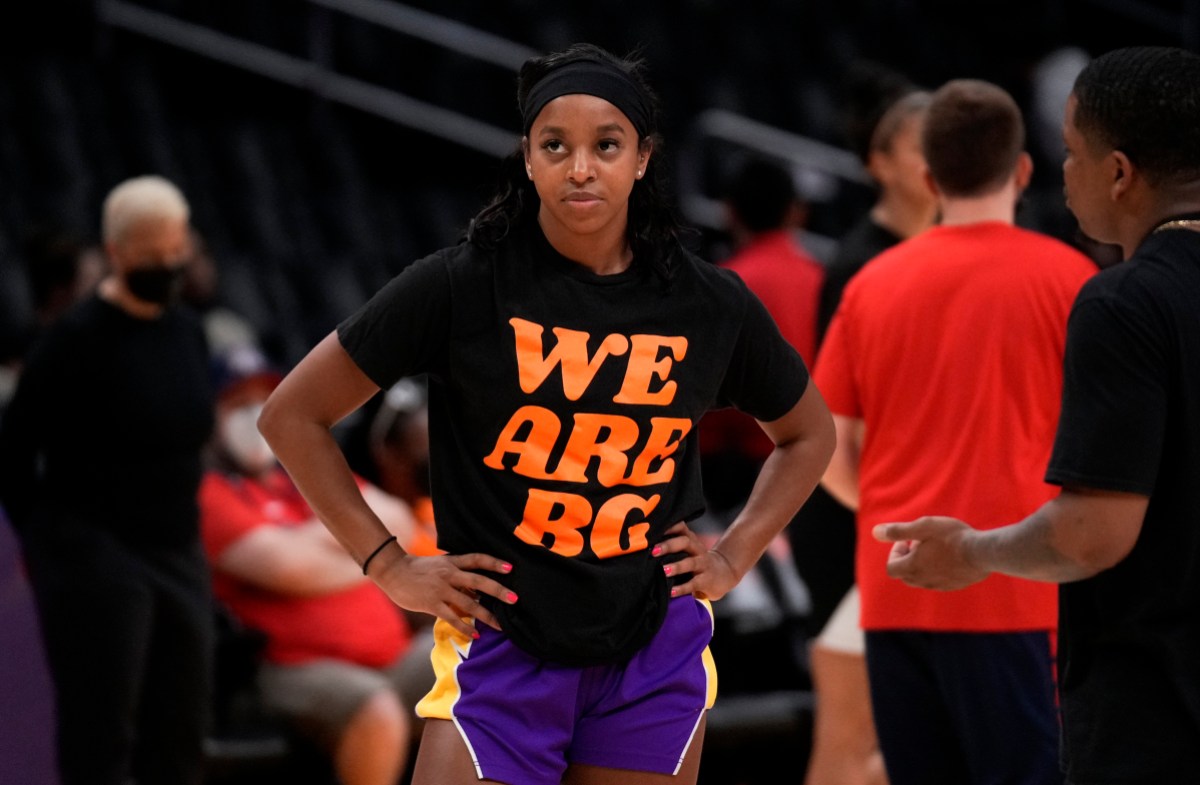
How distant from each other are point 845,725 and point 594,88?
2.15m

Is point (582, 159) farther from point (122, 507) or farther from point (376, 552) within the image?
point (122, 507)

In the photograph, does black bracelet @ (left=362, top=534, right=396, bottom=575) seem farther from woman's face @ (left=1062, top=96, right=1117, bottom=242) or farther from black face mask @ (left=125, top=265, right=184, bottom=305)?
black face mask @ (left=125, top=265, right=184, bottom=305)

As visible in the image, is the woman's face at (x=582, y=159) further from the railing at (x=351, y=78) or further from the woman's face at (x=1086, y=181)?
the railing at (x=351, y=78)

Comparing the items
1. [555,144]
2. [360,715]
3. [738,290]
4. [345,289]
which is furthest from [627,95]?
[345,289]

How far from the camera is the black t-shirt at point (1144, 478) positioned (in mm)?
2395

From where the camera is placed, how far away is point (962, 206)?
361 centimetres

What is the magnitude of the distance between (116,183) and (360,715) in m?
3.46

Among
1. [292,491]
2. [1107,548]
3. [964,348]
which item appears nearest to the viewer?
[1107,548]

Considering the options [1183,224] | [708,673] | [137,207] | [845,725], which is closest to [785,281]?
[845,725]

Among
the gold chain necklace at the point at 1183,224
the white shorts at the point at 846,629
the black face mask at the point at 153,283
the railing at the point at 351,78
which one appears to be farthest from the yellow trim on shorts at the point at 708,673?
the railing at the point at 351,78

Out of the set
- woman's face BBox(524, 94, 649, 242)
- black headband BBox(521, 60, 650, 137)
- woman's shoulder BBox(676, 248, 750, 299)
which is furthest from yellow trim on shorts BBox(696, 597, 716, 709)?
black headband BBox(521, 60, 650, 137)

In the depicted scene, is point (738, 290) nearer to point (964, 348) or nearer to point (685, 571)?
point (685, 571)

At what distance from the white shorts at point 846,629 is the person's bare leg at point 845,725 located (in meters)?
0.02

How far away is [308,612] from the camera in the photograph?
5.23m
